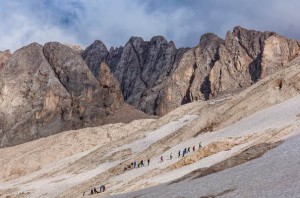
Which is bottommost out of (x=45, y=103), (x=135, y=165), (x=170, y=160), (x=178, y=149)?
(x=170, y=160)

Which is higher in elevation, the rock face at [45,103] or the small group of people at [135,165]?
the rock face at [45,103]

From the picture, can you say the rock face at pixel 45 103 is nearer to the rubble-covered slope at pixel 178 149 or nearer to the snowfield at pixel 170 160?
the snowfield at pixel 170 160

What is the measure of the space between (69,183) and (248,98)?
34140mm

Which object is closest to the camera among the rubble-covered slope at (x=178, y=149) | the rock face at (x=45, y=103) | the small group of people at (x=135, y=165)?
the rubble-covered slope at (x=178, y=149)

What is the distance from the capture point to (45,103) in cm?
18400

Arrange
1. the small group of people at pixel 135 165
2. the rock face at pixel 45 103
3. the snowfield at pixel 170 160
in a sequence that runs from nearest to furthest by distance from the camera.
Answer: the snowfield at pixel 170 160 < the small group of people at pixel 135 165 < the rock face at pixel 45 103

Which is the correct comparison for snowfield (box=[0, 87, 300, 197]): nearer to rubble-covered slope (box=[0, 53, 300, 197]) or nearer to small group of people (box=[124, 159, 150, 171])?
rubble-covered slope (box=[0, 53, 300, 197])

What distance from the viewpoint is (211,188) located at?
1148 inches

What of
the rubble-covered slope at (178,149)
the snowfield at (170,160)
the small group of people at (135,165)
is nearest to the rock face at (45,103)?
the snowfield at (170,160)

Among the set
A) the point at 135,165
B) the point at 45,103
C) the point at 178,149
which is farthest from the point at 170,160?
the point at 45,103

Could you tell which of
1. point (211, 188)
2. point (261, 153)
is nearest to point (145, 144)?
point (261, 153)

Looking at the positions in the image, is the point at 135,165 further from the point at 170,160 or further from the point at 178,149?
the point at 170,160

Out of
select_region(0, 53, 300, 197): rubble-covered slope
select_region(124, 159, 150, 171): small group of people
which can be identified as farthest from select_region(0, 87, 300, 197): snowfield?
select_region(124, 159, 150, 171): small group of people

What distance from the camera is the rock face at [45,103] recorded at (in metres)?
178
